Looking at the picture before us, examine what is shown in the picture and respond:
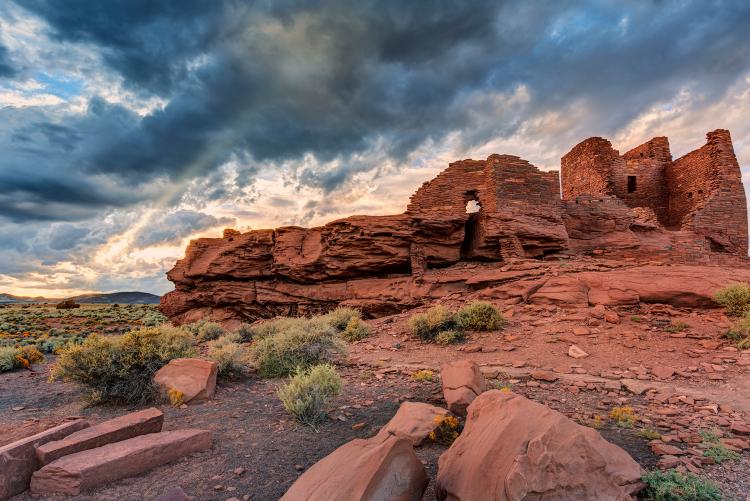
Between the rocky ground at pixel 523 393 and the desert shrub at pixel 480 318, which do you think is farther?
the desert shrub at pixel 480 318

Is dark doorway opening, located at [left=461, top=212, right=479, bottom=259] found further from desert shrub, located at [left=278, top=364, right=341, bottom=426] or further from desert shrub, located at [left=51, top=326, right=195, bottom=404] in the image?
desert shrub, located at [left=51, top=326, right=195, bottom=404]

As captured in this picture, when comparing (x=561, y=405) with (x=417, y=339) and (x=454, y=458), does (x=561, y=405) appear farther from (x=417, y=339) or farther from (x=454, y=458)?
(x=417, y=339)

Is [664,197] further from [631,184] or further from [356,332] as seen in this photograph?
[356,332]

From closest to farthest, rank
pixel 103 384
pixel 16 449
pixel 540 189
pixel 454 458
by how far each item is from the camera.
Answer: pixel 454 458
pixel 16 449
pixel 103 384
pixel 540 189

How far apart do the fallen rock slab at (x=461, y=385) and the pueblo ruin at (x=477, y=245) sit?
6760mm

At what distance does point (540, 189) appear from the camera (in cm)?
1586

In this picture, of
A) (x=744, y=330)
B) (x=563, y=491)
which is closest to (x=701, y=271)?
(x=744, y=330)

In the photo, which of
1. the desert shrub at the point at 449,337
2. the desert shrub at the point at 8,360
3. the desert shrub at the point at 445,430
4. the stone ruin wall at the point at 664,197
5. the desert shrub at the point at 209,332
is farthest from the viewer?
the stone ruin wall at the point at 664,197

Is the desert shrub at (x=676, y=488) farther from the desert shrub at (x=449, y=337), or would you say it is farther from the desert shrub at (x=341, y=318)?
the desert shrub at (x=341, y=318)

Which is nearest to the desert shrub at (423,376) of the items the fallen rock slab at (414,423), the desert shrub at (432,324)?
the fallen rock slab at (414,423)

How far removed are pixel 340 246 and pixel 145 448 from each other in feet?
41.8

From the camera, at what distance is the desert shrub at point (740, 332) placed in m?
7.61

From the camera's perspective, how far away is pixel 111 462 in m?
3.50

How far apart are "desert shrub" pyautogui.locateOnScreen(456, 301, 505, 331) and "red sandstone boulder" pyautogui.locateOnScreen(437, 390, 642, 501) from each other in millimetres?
7136
